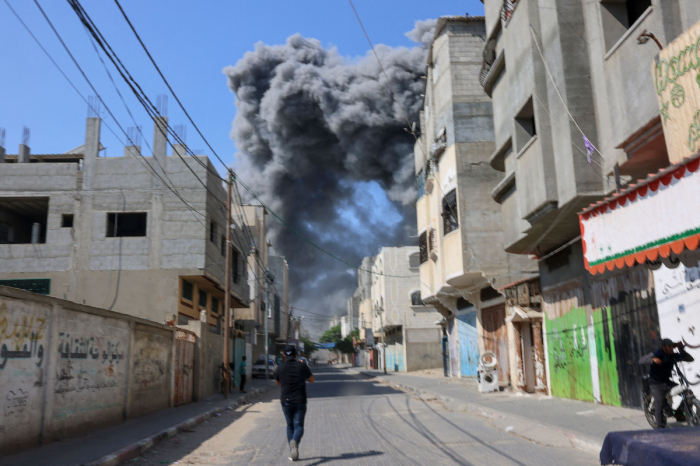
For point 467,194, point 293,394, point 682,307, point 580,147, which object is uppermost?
point 467,194

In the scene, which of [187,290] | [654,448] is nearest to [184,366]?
[187,290]

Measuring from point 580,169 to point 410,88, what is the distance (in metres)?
44.5

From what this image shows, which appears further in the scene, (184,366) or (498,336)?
(498,336)

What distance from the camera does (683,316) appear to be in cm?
962

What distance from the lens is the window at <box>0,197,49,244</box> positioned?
2389cm

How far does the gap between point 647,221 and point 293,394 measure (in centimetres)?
514

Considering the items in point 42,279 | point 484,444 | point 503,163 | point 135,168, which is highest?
point 135,168

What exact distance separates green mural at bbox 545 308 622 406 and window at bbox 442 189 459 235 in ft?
23.2

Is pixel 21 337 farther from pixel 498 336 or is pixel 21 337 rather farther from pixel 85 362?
pixel 498 336

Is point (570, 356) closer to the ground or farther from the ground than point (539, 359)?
farther from the ground

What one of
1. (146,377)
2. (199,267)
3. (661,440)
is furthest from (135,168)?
(661,440)

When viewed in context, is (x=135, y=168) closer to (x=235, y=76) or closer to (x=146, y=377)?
(x=146, y=377)

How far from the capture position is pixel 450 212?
75.4ft

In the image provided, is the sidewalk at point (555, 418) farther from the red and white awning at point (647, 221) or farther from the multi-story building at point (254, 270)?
the multi-story building at point (254, 270)
